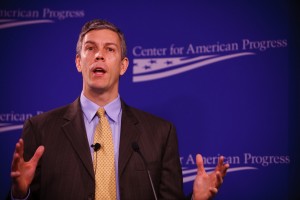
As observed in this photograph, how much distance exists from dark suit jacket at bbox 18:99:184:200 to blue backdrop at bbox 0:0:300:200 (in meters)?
0.74

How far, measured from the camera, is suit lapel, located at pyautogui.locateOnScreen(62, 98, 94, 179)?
7.22 feet

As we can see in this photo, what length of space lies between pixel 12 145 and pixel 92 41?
1.40m

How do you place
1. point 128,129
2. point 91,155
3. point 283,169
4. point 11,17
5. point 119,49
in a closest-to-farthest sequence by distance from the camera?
point 91,155 < point 128,129 < point 119,49 < point 283,169 < point 11,17

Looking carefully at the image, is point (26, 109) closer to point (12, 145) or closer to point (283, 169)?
point (12, 145)

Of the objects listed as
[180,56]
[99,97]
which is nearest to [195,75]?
[180,56]

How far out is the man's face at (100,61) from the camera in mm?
2451

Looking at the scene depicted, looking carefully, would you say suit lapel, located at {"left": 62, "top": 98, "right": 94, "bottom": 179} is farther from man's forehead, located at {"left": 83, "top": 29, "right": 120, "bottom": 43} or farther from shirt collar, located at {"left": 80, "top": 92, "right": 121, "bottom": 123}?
man's forehead, located at {"left": 83, "top": 29, "right": 120, "bottom": 43}

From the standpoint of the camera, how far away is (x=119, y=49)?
2592 mm

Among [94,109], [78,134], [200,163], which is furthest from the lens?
[94,109]

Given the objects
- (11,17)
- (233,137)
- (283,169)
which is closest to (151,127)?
(233,137)

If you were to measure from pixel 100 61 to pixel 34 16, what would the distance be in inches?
49.9

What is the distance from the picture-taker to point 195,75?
Answer: 3242mm

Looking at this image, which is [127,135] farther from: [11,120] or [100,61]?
[11,120]

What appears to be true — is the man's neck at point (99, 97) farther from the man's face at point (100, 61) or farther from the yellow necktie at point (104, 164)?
the yellow necktie at point (104, 164)
